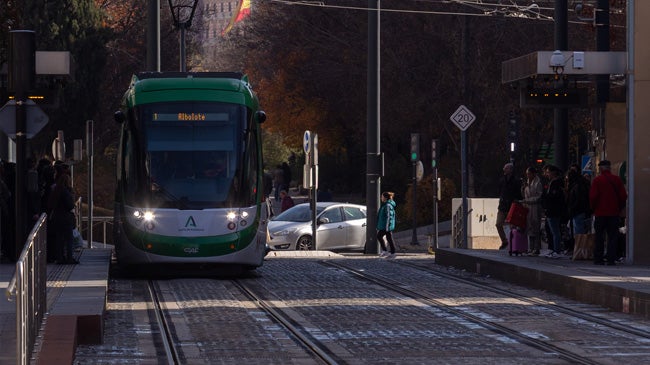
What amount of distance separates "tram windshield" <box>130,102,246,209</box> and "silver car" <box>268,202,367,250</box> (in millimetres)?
12699

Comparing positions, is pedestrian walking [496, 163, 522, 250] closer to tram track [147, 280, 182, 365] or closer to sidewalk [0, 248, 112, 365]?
tram track [147, 280, 182, 365]

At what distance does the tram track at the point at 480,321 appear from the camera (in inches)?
518

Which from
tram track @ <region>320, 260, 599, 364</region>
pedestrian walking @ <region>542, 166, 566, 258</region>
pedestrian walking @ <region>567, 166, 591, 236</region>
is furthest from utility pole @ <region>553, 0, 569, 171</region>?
tram track @ <region>320, 260, 599, 364</region>

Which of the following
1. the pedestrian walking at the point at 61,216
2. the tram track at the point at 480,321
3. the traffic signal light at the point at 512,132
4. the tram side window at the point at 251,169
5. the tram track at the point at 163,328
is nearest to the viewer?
the tram track at the point at 163,328

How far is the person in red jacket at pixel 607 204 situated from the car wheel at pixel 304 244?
13983 mm

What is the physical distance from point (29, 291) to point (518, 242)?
51.8 feet

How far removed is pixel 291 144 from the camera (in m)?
65.5

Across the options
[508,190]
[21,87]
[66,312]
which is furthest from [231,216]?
[66,312]

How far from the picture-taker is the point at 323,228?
36.2 meters

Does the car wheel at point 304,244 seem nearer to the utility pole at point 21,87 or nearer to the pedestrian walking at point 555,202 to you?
the pedestrian walking at point 555,202

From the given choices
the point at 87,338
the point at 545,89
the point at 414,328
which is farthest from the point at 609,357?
the point at 545,89

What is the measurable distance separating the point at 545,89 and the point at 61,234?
8.47 m

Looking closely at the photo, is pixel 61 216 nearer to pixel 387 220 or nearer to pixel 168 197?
pixel 168 197

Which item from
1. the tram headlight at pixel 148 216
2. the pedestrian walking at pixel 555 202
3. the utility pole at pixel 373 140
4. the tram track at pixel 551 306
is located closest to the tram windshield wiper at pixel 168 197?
the tram headlight at pixel 148 216
